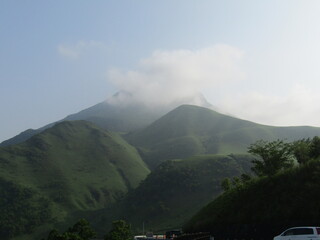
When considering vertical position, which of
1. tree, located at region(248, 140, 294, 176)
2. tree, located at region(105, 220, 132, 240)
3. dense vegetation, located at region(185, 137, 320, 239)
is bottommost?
tree, located at region(105, 220, 132, 240)

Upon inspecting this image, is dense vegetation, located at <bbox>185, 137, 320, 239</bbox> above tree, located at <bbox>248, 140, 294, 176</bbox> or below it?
below

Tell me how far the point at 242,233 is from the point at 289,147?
3702 cm

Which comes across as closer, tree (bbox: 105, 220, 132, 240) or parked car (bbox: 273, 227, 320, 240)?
parked car (bbox: 273, 227, 320, 240)

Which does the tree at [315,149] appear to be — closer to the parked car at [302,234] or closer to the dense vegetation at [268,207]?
the dense vegetation at [268,207]

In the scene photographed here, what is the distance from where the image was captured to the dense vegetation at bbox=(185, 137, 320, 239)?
132 ft

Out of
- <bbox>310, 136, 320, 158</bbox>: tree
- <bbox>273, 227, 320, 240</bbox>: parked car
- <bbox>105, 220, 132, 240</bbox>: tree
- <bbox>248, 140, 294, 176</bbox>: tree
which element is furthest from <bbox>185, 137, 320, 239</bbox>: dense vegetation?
<bbox>105, 220, 132, 240</bbox>: tree

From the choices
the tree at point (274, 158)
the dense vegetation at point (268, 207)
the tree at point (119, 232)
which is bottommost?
the tree at point (119, 232)

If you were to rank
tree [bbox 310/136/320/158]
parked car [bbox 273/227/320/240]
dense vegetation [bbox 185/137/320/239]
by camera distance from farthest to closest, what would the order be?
tree [bbox 310/136/320/158], dense vegetation [bbox 185/137/320/239], parked car [bbox 273/227/320/240]

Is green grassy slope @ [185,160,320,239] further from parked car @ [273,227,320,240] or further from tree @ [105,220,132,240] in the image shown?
tree @ [105,220,132,240]

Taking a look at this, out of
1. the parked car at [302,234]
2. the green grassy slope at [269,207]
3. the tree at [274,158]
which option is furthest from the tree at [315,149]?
the parked car at [302,234]

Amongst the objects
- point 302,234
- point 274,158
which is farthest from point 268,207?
point 274,158

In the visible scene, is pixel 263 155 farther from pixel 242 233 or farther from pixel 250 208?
pixel 242 233

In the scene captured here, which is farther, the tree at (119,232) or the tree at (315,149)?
the tree at (119,232)

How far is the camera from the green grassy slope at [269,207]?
40.2 metres
